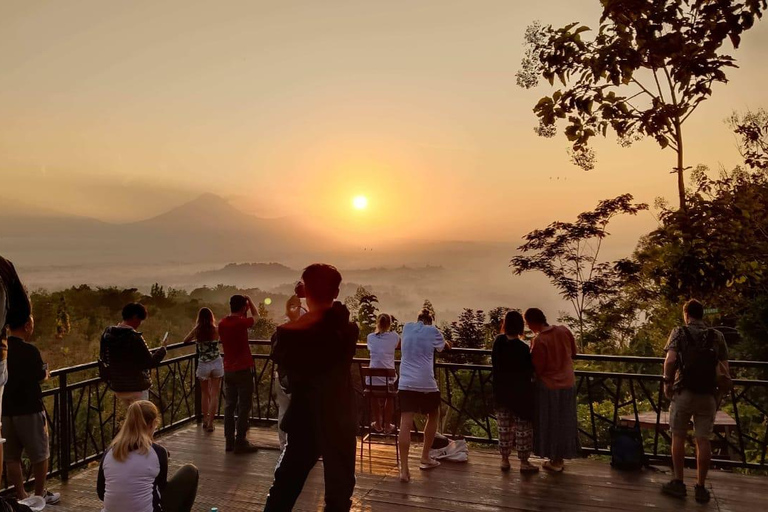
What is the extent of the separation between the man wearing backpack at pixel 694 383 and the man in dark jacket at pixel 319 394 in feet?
10.9

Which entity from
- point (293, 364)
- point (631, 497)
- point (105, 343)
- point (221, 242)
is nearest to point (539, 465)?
point (631, 497)

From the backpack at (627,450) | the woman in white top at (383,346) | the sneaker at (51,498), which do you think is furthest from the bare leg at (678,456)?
the sneaker at (51,498)

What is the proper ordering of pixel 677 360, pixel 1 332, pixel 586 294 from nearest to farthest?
pixel 1 332 < pixel 677 360 < pixel 586 294

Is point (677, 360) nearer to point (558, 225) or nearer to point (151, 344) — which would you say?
point (558, 225)

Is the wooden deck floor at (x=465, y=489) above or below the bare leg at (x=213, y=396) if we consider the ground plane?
below

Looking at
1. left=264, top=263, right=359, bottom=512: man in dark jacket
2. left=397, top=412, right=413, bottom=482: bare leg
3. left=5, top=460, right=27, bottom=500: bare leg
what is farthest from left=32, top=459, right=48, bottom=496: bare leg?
left=397, top=412, right=413, bottom=482: bare leg

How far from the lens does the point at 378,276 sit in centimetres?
7669

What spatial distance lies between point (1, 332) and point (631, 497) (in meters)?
5.33

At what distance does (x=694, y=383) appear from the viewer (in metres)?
5.18

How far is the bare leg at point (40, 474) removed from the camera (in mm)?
5188

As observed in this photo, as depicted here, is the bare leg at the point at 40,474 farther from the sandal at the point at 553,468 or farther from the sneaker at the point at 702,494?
the sneaker at the point at 702,494

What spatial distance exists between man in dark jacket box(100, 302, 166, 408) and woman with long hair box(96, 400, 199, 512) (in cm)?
239

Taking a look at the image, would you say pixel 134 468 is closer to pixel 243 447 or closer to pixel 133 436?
pixel 133 436

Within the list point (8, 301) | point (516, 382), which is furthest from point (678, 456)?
point (8, 301)
